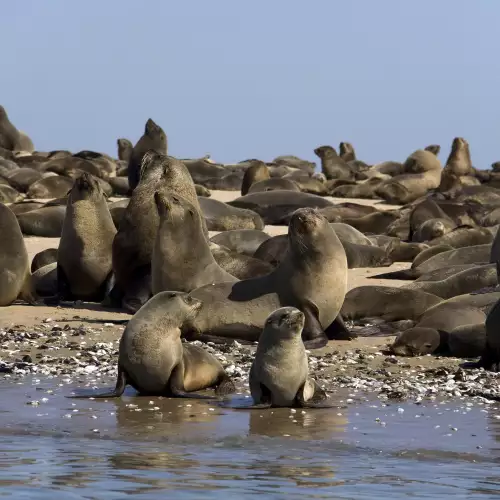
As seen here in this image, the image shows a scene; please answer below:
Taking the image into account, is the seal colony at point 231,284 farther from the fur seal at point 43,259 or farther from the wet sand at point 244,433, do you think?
the wet sand at point 244,433

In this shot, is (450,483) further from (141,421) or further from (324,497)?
(141,421)

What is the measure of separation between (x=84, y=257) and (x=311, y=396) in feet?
14.8

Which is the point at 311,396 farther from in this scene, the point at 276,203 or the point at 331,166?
the point at 331,166

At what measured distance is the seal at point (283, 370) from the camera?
6.79 m

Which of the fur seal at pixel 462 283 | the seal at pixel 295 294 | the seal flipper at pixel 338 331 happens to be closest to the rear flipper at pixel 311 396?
the seal at pixel 295 294

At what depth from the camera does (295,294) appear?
9211mm

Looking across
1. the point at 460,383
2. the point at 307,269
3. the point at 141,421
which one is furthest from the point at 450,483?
the point at 307,269

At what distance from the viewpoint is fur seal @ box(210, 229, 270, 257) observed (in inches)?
545

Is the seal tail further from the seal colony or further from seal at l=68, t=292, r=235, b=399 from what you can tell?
seal at l=68, t=292, r=235, b=399

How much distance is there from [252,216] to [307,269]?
7.52 metres

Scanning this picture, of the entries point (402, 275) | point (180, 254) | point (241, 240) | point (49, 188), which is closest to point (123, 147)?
point (49, 188)

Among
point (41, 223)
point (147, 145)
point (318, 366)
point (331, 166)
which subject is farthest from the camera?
point (331, 166)

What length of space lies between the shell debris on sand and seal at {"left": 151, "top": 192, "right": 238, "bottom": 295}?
3.09 ft

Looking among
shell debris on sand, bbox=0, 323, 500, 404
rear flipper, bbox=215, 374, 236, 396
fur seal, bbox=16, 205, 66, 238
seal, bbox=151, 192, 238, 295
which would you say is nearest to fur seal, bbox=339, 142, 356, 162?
fur seal, bbox=16, 205, 66, 238
